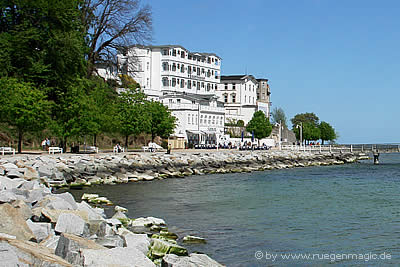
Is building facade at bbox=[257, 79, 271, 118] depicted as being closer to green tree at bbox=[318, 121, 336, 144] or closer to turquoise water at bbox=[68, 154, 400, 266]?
green tree at bbox=[318, 121, 336, 144]

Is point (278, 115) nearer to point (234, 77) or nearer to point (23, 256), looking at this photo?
point (234, 77)

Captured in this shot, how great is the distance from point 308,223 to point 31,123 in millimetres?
24356

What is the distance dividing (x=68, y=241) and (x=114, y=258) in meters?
0.76

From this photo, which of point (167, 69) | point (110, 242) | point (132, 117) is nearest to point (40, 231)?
point (110, 242)

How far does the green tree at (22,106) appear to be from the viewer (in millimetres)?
34625

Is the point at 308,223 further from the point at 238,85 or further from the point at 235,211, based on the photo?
the point at 238,85

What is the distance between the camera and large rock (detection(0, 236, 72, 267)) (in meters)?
6.66

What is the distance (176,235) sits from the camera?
543 inches

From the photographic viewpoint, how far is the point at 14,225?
350 inches

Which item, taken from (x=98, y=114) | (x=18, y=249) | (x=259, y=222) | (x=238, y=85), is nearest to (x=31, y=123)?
(x=98, y=114)

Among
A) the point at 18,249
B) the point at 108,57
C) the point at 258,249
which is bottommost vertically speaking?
the point at 258,249

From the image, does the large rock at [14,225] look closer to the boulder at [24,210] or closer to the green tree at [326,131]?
the boulder at [24,210]

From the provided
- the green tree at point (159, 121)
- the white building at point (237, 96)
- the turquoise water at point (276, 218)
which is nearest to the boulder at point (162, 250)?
the turquoise water at point (276, 218)

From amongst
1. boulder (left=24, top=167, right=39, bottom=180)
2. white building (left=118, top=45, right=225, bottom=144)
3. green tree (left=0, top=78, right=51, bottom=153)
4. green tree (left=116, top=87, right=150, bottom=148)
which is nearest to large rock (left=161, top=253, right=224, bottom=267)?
boulder (left=24, top=167, right=39, bottom=180)
